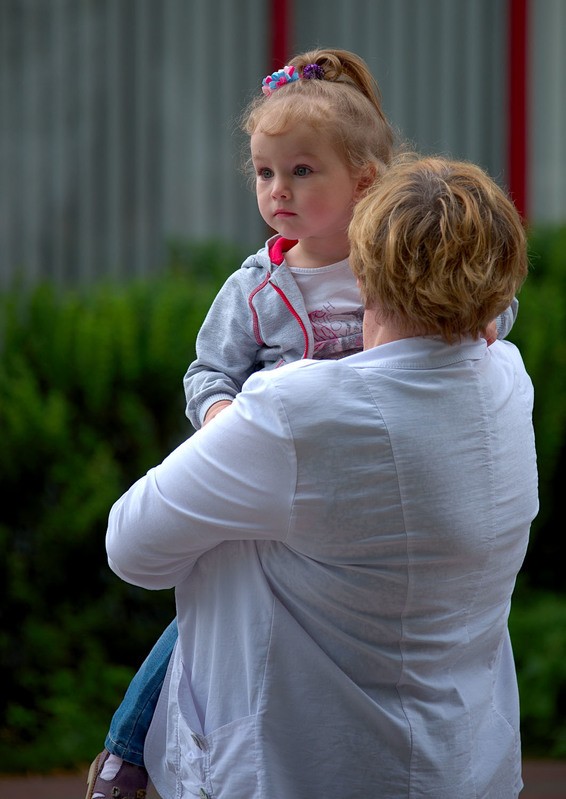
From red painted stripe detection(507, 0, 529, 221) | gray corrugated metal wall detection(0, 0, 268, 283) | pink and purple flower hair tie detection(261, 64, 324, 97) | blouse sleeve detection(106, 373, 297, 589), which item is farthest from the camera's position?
red painted stripe detection(507, 0, 529, 221)

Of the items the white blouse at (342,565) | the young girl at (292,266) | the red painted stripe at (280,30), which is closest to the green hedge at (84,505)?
the red painted stripe at (280,30)

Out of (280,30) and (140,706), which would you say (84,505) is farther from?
(280,30)

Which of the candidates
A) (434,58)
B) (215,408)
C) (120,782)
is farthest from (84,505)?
(434,58)

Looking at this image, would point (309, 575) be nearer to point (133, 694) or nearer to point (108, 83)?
point (133, 694)

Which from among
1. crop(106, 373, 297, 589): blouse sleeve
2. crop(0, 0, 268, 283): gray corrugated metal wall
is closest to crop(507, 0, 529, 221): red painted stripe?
crop(0, 0, 268, 283): gray corrugated metal wall

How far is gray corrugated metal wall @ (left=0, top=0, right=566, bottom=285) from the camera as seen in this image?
256 inches

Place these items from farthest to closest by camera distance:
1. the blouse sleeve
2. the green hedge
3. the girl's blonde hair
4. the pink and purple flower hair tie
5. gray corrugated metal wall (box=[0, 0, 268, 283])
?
gray corrugated metal wall (box=[0, 0, 268, 283]) → the green hedge → the pink and purple flower hair tie → the girl's blonde hair → the blouse sleeve

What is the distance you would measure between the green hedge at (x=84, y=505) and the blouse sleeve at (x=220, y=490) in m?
2.63

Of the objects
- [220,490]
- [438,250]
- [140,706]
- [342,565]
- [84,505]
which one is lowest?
[84,505]

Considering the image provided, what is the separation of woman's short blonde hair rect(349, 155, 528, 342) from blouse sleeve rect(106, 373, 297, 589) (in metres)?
0.24

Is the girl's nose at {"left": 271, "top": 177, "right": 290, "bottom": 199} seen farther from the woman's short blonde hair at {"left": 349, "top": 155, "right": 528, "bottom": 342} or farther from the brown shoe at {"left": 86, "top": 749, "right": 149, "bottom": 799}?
the brown shoe at {"left": 86, "top": 749, "right": 149, "bottom": 799}

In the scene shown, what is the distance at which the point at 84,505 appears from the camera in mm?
4469

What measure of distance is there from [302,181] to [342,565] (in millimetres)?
729

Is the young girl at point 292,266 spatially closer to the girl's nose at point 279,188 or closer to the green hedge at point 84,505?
the girl's nose at point 279,188
